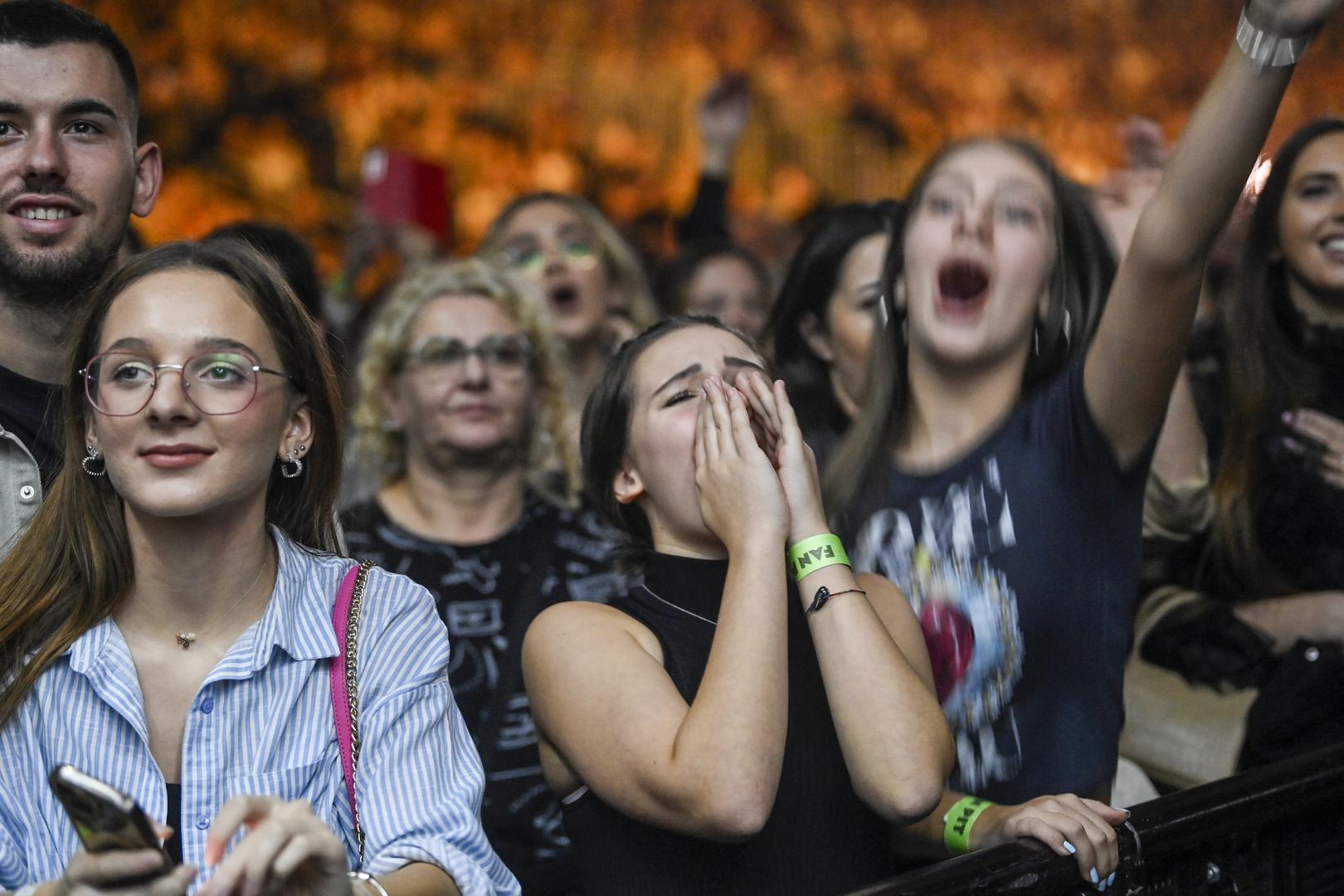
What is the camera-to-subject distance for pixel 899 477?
2348mm

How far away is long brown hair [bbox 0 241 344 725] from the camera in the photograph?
1.86 m

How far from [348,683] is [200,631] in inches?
8.4

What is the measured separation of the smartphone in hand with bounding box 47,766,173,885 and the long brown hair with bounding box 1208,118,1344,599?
2.14m

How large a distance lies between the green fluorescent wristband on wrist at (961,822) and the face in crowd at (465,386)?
4.86ft

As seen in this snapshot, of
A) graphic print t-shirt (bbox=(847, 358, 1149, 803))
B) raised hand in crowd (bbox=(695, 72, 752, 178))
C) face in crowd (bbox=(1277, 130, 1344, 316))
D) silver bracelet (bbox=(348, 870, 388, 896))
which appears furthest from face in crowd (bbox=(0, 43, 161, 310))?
raised hand in crowd (bbox=(695, 72, 752, 178))

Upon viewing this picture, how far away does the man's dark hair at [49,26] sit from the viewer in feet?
7.87

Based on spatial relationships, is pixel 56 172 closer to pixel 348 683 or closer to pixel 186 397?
pixel 186 397

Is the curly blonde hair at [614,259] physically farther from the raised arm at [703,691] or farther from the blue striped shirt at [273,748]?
the blue striped shirt at [273,748]

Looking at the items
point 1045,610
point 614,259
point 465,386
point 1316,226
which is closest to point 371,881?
point 1045,610

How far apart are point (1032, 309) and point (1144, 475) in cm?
36

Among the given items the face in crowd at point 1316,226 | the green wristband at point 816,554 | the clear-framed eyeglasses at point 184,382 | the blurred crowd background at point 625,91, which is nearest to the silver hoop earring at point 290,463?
the clear-framed eyeglasses at point 184,382

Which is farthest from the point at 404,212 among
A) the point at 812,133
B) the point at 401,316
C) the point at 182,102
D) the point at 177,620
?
the point at 177,620

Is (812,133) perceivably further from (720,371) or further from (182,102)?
(720,371)

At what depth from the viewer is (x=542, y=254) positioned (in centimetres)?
422
